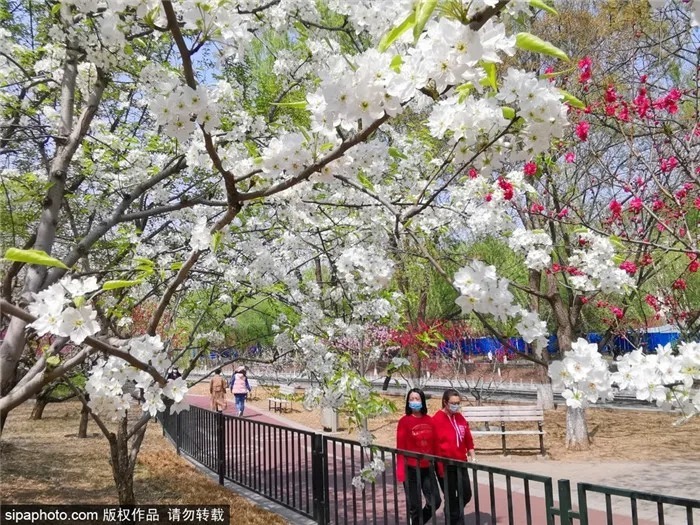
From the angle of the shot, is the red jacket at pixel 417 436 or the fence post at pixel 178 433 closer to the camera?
the red jacket at pixel 417 436

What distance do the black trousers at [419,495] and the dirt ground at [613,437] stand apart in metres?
3.08

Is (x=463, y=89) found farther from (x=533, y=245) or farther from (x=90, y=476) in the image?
(x=90, y=476)

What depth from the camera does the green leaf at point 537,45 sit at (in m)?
1.72

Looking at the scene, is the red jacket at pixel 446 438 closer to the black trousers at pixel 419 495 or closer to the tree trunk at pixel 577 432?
the black trousers at pixel 419 495

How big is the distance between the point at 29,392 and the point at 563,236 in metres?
9.82

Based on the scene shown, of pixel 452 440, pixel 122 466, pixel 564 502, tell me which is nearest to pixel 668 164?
pixel 452 440

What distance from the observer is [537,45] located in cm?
173

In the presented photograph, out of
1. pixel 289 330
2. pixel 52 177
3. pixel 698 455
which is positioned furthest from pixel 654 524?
pixel 52 177

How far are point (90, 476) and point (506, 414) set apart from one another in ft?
22.8

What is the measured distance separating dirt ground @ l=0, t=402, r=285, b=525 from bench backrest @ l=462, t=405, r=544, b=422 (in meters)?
5.07

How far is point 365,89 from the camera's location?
6.79 ft

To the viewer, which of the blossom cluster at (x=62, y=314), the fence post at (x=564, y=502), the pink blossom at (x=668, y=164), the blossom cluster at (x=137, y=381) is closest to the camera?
the blossom cluster at (x=62, y=314)

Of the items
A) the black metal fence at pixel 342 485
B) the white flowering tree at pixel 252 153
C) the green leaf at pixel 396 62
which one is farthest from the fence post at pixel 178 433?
the green leaf at pixel 396 62

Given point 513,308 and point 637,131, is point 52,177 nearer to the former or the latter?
point 513,308
